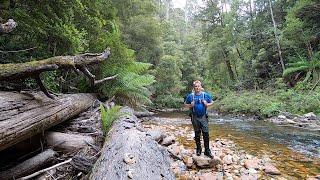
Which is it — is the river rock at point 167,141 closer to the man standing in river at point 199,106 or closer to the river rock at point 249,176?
the man standing in river at point 199,106

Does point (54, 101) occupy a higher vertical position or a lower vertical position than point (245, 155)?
higher

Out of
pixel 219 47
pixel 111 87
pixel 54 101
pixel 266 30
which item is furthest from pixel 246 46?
pixel 54 101

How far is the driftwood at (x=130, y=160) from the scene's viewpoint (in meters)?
2.93

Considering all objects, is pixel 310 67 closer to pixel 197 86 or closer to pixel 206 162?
pixel 197 86

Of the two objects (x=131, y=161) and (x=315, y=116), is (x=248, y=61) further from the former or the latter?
(x=131, y=161)

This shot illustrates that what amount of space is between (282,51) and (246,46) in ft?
20.6

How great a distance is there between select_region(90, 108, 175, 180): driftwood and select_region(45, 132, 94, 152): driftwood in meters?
0.54

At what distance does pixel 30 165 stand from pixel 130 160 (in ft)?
4.69

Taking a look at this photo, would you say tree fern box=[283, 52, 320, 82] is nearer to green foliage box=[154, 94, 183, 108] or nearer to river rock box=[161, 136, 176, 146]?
green foliage box=[154, 94, 183, 108]

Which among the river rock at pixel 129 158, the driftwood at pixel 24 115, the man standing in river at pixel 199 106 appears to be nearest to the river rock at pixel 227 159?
the man standing in river at pixel 199 106

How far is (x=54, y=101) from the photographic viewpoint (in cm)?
Result: 465

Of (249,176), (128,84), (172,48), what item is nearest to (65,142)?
(249,176)

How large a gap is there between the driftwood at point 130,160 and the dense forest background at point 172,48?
2071 millimetres

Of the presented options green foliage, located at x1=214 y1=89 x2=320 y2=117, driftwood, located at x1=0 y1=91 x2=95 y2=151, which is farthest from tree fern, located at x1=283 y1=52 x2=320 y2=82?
driftwood, located at x1=0 y1=91 x2=95 y2=151
